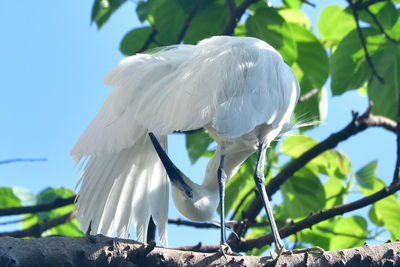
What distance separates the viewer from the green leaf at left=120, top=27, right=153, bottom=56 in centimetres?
336

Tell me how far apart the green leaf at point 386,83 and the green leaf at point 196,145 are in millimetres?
1020

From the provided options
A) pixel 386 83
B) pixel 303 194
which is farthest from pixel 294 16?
pixel 303 194

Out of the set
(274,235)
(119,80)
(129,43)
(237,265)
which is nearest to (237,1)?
(129,43)

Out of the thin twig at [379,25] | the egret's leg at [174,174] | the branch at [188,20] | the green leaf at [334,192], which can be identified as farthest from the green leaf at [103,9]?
the green leaf at [334,192]

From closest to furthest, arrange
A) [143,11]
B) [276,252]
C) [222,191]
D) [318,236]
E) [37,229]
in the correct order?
[276,252] < [222,191] < [37,229] < [318,236] < [143,11]

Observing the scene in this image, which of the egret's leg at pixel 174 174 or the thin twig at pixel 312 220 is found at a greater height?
the egret's leg at pixel 174 174

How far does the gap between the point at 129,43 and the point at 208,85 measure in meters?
1.21

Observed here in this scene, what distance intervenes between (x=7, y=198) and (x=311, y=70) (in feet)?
6.20

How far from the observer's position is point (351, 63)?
320 cm

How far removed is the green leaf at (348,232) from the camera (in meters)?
3.05

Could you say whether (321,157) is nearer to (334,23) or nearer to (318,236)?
(318,236)

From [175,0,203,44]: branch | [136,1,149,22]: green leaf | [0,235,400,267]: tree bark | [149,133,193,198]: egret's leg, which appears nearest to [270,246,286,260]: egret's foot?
[0,235,400,267]: tree bark

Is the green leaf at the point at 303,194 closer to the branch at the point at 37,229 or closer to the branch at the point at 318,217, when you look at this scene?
the branch at the point at 318,217

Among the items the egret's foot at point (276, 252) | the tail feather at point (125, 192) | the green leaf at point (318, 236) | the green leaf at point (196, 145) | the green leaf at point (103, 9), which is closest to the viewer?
the egret's foot at point (276, 252)
